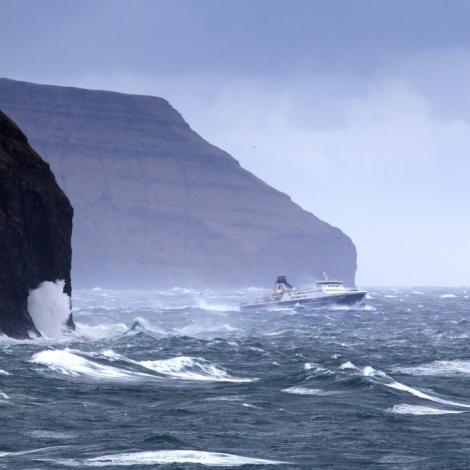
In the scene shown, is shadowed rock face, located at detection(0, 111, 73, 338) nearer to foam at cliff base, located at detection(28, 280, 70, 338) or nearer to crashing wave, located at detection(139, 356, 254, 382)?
foam at cliff base, located at detection(28, 280, 70, 338)

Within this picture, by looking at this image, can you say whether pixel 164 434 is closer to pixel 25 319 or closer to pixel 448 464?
pixel 448 464

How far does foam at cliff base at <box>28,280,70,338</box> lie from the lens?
69.2 meters

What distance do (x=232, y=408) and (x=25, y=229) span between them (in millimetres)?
38765

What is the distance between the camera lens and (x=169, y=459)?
23.8 metres

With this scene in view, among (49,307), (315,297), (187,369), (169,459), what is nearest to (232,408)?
(169,459)

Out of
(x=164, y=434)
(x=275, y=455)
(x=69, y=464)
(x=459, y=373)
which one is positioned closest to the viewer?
(x=69, y=464)

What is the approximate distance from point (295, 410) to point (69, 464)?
36.2ft

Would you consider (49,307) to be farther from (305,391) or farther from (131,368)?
(305,391)

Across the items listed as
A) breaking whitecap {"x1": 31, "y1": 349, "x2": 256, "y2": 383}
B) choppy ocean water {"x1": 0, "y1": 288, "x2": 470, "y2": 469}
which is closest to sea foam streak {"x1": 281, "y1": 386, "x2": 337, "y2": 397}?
choppy ocean water {"x1": 0, "y1": 288, "x2": 470, "y2": 469}

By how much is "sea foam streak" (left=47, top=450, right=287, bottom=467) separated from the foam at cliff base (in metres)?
45.5

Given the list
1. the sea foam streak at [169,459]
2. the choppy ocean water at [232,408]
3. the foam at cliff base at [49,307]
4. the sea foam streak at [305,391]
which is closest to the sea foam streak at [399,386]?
the choppy ocean water at [232,408]

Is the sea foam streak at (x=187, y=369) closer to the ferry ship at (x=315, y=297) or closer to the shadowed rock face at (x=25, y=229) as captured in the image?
the shadowed rock face at (x=25, y=229)

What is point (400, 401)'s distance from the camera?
35719 millimetres

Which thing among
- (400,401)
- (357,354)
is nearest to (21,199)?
(357,354)
